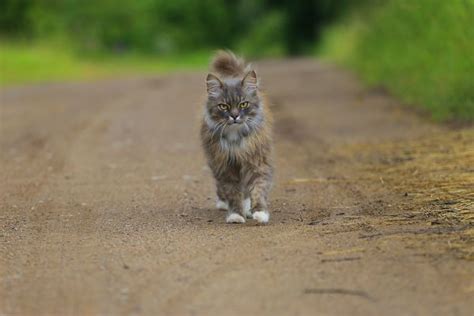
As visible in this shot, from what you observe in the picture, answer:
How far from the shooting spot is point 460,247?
24.6 ft

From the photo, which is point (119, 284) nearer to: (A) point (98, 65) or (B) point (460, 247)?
(B) point (460, 247)

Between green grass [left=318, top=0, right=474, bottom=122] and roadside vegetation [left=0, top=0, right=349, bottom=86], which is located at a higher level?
green grass [left=318, top=0, right=474, bottom=122]

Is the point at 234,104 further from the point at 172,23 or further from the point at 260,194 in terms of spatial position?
the point at 172,23

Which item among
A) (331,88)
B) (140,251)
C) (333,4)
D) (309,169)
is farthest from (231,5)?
(140,251)

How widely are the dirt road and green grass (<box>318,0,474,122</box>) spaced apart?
59 centimetres

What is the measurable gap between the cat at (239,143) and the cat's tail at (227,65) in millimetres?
447

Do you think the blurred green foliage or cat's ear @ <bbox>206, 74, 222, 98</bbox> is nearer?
cat's ear @ <bbox>206, 74, 222, 98</bbox>

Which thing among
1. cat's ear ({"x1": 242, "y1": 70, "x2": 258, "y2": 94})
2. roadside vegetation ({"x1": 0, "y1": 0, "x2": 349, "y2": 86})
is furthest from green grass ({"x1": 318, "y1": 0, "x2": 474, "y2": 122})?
roadside vegetation ({"x1": 0, "y1": 0, "x2": 349, "y2": 86})

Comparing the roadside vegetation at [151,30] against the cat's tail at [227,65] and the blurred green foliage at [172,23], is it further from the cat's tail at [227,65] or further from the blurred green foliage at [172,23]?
the cat's tail at [227,65]

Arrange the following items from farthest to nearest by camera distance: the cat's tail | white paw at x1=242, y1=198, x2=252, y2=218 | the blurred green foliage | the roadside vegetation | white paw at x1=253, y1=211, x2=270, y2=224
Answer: the blurred green foliage < the roadside vegetation < the cat's tail < white paw at x1=242, y1=198, x2=252, y2=218 < white paw at x1=253, y1=211, x2=270, y2=224

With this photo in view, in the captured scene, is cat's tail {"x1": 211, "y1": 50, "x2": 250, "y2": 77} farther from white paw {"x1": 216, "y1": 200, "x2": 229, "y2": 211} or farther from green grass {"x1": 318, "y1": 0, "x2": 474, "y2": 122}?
green grass {"x1": 318, "y1": 0, "x2": 474, "y2": 122}

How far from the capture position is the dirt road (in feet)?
21.2

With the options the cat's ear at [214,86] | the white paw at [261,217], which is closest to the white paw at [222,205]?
the white paw at [261,217]

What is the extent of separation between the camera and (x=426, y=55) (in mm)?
18234
